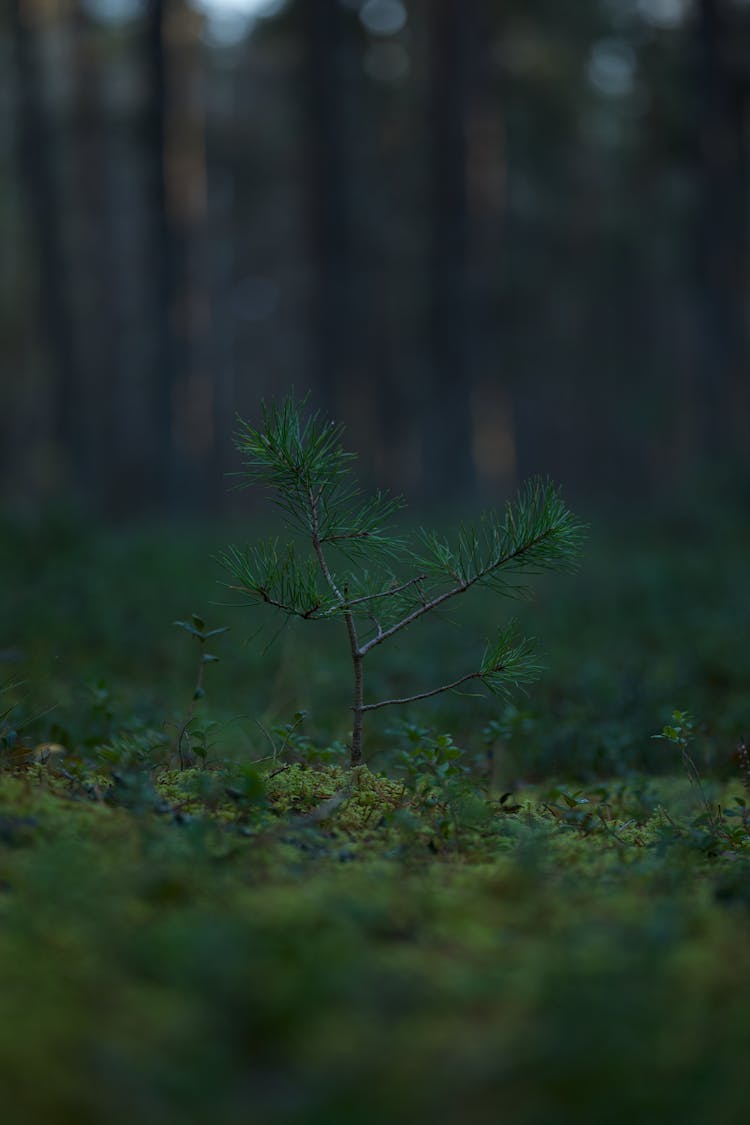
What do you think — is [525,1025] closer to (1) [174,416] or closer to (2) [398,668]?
(2) [398,668]

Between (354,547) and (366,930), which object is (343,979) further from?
(354,547)

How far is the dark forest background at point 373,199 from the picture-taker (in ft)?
63.5

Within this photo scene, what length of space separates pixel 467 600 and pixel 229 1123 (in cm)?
940

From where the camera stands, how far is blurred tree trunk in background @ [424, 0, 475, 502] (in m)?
19.9

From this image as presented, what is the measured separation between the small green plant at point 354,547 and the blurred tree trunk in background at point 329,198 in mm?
17458

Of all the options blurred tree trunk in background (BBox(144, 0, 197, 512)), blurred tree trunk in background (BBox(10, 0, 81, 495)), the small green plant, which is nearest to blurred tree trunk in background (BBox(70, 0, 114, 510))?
blurred tree trunk in background (BBox(10, 0, 81, 495))

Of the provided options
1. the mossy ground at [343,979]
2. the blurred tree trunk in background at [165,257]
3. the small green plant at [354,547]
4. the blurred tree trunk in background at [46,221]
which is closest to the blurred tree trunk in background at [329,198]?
the blurred tree trunk in background at [165,257]

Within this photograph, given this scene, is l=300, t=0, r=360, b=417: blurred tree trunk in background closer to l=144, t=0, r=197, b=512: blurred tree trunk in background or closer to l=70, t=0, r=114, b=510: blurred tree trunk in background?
l=144, t=0, r=197, b=512: blurred tree trunk in background

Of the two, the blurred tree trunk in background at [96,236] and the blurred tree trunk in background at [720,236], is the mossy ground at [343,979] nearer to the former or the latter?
the blurred tree trunk in background at [720,236]

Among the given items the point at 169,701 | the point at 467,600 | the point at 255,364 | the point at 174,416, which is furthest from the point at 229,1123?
the point at 255,364

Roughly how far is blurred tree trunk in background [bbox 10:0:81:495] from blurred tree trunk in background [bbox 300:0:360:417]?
4968 millimetres

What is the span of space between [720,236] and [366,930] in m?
20.8

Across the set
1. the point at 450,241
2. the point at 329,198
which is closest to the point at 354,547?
the point at 450,241

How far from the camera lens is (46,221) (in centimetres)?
1934
